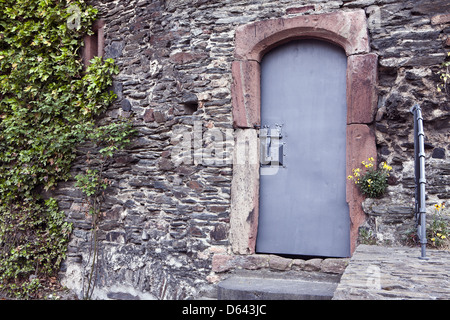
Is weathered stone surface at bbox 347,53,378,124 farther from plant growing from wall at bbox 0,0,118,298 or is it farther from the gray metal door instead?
plant growing from wall at bbox 0,0,118,298

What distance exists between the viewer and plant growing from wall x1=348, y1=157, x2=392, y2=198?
426 cm

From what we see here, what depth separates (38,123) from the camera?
6352 millimetres

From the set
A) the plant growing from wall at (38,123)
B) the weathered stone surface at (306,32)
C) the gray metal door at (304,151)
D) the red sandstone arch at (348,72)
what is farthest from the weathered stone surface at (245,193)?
the plant growing from wall at (38,123)

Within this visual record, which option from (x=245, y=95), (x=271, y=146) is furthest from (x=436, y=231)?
(x=245, y=95)

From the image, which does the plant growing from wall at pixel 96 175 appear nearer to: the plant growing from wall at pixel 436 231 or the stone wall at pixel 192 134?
the stone wall at pixel 192 134

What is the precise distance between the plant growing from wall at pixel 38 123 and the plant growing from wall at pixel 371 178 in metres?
3.44

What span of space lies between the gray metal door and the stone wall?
1.02ft

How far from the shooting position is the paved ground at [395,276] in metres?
2.14

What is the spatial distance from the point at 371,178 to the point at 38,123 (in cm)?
457

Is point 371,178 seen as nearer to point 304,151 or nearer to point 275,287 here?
point 304,151

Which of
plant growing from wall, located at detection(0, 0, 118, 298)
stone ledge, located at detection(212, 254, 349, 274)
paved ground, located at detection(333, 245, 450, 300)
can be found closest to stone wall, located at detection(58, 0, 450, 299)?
stone ledge, located at detection(212, 254, 349, 274)
